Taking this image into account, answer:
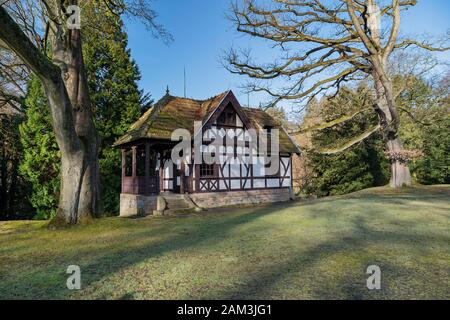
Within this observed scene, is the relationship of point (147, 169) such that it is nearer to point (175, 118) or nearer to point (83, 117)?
point (175, 118)

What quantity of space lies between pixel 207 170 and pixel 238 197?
250cm

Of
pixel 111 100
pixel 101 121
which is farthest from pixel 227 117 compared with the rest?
pixel 101 121

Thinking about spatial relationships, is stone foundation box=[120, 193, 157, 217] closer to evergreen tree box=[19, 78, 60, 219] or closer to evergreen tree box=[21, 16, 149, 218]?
evergreen tree box=[21, 16, 149, 218]

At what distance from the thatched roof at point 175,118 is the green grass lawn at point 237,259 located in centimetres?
726

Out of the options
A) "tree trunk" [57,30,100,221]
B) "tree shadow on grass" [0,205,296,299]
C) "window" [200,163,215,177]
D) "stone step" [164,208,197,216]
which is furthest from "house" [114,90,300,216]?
"tree shadow on grass" [0,205,296,299]

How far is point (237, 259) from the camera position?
19.1 ft

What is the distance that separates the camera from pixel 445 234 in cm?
752

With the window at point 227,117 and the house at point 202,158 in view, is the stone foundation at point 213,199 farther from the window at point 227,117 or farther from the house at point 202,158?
the window at point 227,117

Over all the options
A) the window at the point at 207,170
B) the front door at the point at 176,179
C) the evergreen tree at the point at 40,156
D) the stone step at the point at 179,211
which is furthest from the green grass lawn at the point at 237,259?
the evergreen tree at the point at 40,156

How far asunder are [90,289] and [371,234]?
6.26 metres

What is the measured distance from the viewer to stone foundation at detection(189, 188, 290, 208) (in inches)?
688

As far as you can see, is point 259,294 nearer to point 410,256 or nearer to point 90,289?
point 90,289
